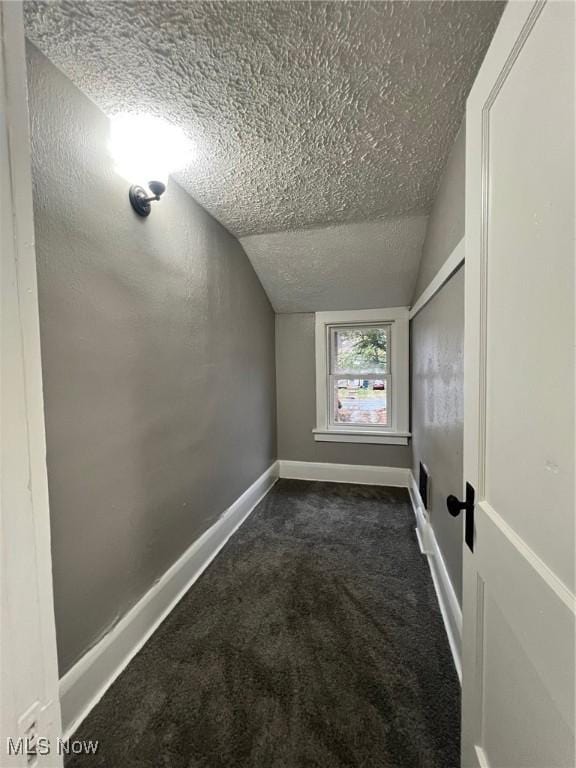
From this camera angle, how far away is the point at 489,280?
787 mm

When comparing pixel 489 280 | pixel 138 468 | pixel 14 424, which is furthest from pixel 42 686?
pixel 489 280

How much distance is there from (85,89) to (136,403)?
4.00ft

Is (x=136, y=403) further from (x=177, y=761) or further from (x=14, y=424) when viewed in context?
(x=177, y=761)

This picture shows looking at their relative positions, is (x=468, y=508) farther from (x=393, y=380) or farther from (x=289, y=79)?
(x=393, y=380)

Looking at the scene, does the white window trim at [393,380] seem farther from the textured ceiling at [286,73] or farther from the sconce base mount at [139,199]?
the sconce base mount at [139,199]


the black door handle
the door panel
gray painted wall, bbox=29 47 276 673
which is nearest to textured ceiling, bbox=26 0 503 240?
gray painted wall, bbox=29 47 276 673

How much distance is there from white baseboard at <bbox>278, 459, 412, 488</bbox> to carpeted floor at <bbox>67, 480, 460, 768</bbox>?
119cm

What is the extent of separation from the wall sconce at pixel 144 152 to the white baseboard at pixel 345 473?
9.31 ft

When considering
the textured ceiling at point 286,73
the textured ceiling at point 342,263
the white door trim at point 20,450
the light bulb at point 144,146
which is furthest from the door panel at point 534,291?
the textured ceiling at point 342,263

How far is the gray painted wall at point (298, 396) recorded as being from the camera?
3.50 meters

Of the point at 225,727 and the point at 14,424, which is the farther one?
the point at 225,727

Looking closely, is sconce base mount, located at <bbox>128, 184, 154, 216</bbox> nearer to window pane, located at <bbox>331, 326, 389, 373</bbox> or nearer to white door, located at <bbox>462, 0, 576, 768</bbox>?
white door, located at <bbox>462, 0, 576, 768</bbox>

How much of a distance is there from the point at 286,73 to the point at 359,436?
294 cm

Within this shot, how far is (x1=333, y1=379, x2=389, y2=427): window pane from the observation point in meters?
3.49
